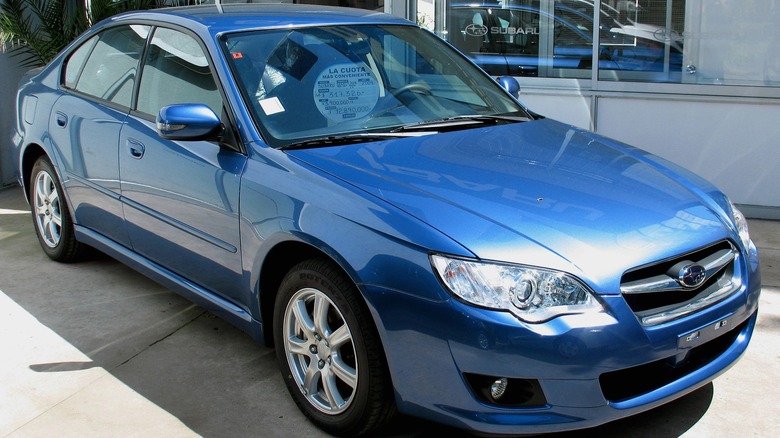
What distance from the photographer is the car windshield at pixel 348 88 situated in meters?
3.84

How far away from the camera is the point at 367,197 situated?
3180 millimetres

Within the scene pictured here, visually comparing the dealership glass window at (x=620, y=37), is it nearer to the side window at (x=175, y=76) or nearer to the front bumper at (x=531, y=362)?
the side window at (x=175, y=76)

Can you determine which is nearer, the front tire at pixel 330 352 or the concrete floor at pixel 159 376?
the front tire at pixel 330 352

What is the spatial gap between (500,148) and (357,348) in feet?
3.82

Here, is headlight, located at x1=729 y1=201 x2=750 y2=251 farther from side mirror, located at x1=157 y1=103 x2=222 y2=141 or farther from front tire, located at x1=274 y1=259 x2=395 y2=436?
side mirror, located at x1=157 y1=103 x2=222 y2=141

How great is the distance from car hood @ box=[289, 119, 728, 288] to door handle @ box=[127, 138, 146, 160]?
110cm

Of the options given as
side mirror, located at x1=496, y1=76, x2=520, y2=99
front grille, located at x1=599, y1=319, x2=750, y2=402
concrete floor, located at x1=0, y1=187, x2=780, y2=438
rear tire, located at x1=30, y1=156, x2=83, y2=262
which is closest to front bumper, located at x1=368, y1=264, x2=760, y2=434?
front grille, located at x1=599, y1=319, x2=750, y2=402

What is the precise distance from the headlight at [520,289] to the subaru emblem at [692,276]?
0.39 metres

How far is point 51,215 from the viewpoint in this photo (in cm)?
553

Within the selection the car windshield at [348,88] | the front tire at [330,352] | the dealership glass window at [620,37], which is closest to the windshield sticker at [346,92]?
the car windshield at [348,88]

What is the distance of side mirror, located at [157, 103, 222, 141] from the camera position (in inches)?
145

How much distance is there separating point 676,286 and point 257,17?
241cm

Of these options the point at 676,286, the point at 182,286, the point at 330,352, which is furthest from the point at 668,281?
the point at 182,286

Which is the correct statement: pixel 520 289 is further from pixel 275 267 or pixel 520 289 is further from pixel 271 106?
pixel 271 106
